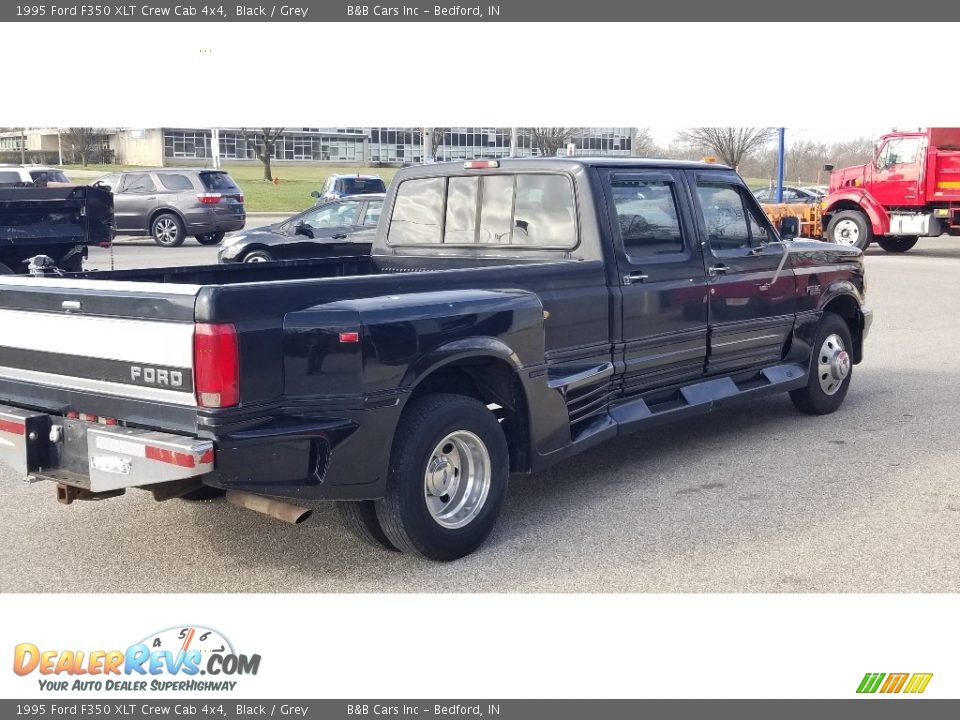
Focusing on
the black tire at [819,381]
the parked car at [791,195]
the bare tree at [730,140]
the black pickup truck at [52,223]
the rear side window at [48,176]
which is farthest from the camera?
the bare tree at [730,140]

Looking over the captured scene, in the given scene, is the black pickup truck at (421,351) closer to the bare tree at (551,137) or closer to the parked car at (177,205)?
the parked car at (177,205)

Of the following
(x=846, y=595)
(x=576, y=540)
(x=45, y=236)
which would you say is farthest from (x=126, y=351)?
(x=45, y=236)

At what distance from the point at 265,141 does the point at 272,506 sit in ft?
183

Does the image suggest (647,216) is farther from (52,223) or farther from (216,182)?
(216,182)

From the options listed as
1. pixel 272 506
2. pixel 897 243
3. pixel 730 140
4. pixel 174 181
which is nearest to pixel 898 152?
pixel 897 243

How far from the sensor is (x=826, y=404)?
25.5 feet

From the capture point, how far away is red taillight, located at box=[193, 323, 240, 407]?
13.1 ft

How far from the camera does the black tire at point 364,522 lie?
4.69 m

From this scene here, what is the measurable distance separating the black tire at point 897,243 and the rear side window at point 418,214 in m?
20.9

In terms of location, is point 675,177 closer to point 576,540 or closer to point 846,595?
point 576,540

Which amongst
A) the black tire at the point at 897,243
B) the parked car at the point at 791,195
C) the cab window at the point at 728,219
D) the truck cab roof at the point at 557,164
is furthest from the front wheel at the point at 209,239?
the cab window at the point at 728,219

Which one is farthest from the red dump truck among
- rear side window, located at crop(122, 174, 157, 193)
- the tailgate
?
the tailgate

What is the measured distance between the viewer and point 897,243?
84.0 ft

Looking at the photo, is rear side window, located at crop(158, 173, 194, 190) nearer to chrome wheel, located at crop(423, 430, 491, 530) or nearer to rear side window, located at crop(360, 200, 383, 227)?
rear side window, located at crop(360, 200, 383, 227)
